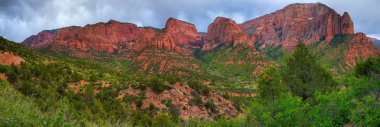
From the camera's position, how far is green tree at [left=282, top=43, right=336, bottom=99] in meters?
25.3

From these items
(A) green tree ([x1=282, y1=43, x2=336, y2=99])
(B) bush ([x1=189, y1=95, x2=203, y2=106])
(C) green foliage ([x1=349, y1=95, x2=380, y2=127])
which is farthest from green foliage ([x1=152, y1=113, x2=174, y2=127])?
(C) green foliage ([x1=349, y1=95, x2=380, y2=127])

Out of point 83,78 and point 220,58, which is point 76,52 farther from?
point 83,78

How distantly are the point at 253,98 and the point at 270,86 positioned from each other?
931 cm

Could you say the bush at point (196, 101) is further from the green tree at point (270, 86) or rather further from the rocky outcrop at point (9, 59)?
the rocky outcrop at point (9, 59)

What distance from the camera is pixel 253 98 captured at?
33.2 metres

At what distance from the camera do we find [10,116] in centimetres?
1234

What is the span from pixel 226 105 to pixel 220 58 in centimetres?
13228

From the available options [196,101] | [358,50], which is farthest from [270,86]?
[358,50]

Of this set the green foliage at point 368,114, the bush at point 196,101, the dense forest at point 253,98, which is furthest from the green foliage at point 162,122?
the green foliage at point 368,114

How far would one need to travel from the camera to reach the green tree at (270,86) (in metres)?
23.7

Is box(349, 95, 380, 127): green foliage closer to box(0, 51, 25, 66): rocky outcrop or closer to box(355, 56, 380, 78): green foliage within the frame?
box(355, 56, 380, 78): green foliage

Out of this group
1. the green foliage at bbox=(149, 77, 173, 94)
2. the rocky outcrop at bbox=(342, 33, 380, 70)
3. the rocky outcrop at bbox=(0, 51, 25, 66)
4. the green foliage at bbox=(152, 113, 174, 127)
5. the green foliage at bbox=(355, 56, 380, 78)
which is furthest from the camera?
the rocky outcrop at bbox=(342, 33, 380, 70)

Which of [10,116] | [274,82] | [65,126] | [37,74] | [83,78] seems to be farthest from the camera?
[83,78]

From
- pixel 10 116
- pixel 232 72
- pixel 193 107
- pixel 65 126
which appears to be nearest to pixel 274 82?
pixel 65 126
